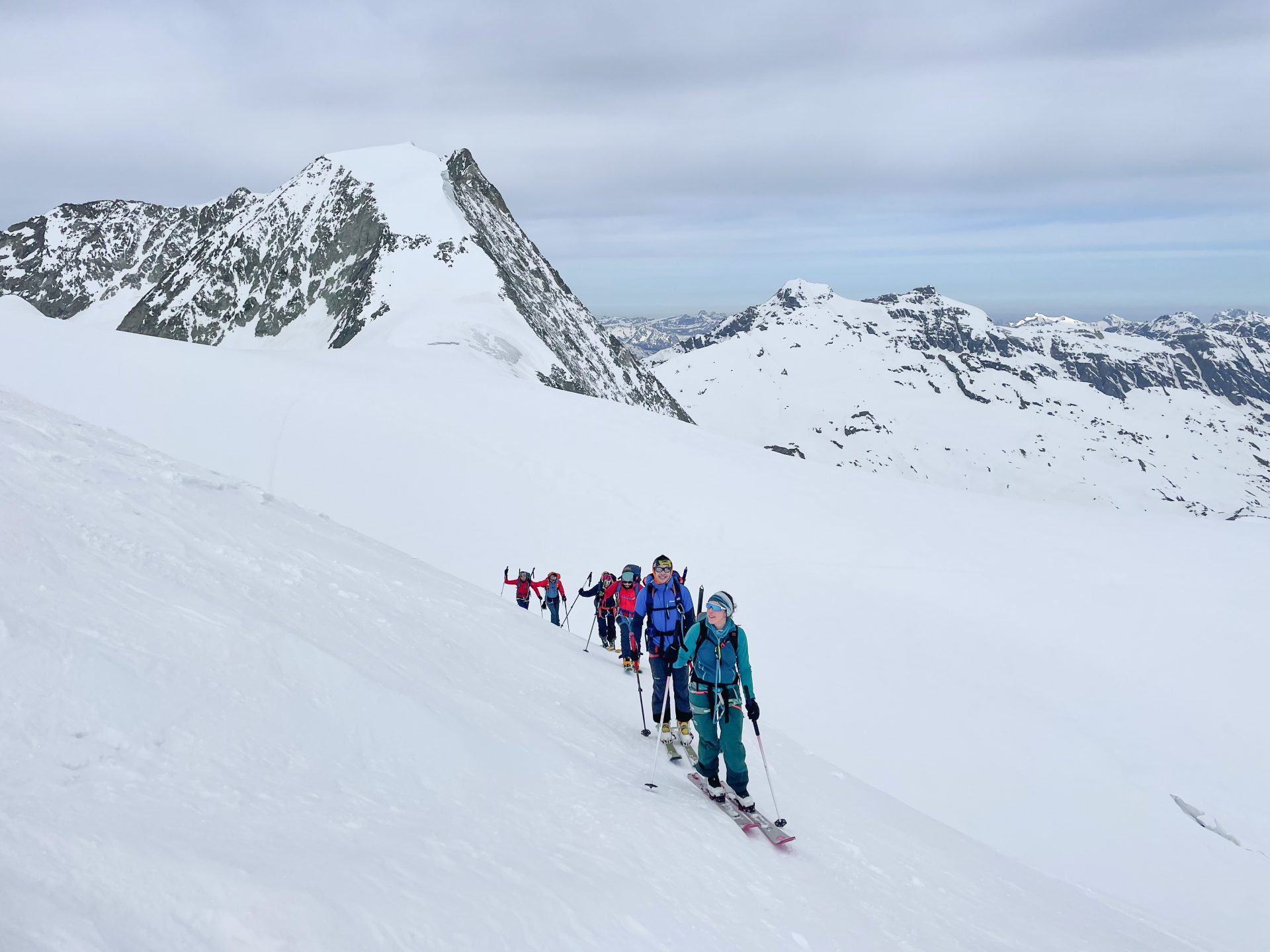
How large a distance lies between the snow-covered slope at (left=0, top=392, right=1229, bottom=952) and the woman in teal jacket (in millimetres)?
690

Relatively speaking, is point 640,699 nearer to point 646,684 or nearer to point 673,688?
point 673,688

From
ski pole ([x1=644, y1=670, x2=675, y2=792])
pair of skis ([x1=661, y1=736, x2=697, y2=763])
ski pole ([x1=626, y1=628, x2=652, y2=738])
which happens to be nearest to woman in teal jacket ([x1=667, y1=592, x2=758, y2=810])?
ski pole ([x1=644, y1=670, x2=675, y2=792])

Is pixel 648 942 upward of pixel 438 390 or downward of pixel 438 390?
downward

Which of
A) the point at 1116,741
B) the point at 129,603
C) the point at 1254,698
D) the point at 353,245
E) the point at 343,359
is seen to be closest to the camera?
the point at 129,603

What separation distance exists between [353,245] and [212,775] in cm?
7981

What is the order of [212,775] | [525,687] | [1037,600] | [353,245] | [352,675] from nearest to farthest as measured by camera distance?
[212,775]
[352,675]
[525,687]
[1037,600]
[353,245]

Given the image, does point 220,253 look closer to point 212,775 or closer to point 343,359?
point 343,359

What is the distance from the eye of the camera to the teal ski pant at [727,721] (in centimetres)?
805

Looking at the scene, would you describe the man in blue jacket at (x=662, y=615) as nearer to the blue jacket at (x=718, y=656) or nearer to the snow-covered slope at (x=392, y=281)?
the blue jacket at (x=718, y=656)

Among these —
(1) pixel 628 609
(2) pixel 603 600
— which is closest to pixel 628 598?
(1) pixel 628 609

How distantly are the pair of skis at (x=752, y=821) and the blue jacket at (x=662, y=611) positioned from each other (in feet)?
7.20

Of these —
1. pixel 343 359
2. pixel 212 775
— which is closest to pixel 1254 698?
pixel 212 775

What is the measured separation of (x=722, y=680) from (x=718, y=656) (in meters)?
0.27

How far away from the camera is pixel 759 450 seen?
31.4 metres
